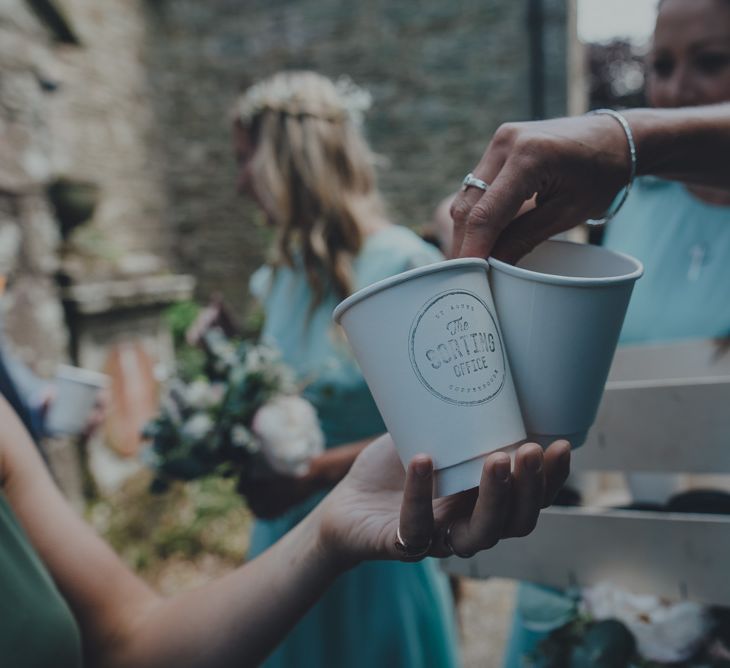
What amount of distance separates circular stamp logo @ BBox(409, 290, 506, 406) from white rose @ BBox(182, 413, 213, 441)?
4.27 ft

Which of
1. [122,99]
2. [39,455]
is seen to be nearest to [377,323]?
[39,455]

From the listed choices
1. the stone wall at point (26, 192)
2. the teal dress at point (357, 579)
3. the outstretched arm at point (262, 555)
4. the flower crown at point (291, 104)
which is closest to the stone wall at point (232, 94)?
the stone wall at point (26, 192)

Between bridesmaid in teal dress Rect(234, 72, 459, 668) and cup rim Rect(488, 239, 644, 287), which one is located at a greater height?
cup rim Rect(488, 239, 644, 287)

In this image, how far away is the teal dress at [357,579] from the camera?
211 cm

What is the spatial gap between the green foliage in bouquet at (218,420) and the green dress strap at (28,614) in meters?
0.91

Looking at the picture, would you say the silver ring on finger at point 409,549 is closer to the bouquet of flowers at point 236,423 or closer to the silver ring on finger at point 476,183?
the silver ring on finger at point 476,183

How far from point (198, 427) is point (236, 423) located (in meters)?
0.12

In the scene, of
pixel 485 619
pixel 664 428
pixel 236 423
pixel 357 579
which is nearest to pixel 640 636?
pixel 664 428

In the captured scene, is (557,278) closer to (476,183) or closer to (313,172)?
(476,183)

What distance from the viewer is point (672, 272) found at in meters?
1.58

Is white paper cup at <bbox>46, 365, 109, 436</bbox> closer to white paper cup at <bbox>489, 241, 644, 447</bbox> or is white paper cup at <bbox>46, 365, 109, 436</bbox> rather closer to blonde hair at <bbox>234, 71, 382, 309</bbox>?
blonde hair at <bbox>234, 71, 382, 309</bbox>

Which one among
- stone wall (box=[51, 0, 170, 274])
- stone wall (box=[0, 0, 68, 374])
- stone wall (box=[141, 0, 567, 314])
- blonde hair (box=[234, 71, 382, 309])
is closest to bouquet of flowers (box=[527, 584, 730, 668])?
blonde hair (box=[234, 71, 382, 309])

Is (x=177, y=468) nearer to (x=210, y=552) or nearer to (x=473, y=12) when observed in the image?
(x=210, y=552)

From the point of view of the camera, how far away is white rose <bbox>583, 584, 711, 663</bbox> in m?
1.15
